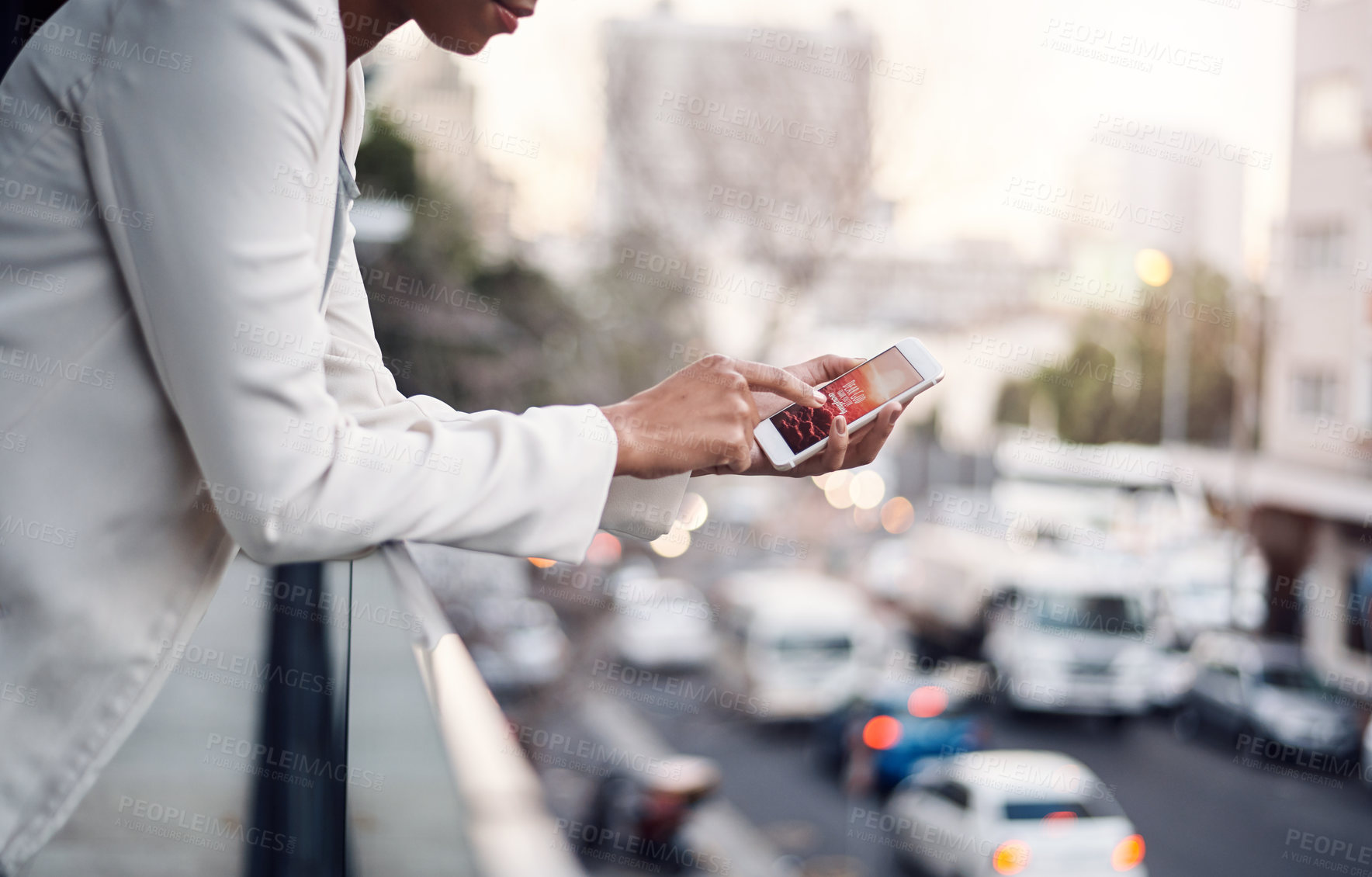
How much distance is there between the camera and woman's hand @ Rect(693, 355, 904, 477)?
915 millimetres

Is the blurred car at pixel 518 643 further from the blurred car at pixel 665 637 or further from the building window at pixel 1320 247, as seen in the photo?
the building window at pixel 1320 247

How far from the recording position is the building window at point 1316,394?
14.4m

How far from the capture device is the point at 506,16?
2.32ft

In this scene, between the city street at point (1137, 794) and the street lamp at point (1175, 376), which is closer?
the city street at point (1137, 794)

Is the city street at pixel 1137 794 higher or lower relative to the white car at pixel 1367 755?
lower

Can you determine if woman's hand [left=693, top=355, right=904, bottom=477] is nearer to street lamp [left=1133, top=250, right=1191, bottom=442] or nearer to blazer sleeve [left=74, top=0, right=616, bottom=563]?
blazer sleeve [left=74, top=0, right=616, bottom=563]

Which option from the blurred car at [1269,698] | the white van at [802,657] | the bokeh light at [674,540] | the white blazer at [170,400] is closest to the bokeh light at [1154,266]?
the blurred car at [1269,698]

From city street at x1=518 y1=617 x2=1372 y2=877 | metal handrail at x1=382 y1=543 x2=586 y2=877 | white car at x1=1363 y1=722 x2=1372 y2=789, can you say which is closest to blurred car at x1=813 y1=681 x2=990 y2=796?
city street at x1=518 y1=617 x2=1372 y2=877

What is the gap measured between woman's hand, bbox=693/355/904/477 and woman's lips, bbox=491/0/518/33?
338 millimetres

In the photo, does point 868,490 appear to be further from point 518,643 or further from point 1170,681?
point 518,643

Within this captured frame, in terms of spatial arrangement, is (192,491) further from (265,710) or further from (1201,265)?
(1201,265)

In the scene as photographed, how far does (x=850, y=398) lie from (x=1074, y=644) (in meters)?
15.1

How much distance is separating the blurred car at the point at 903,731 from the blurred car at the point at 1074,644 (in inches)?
76.1

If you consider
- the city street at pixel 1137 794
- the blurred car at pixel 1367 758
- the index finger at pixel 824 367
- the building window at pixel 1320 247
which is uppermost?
the building window at pixel 1320 247
